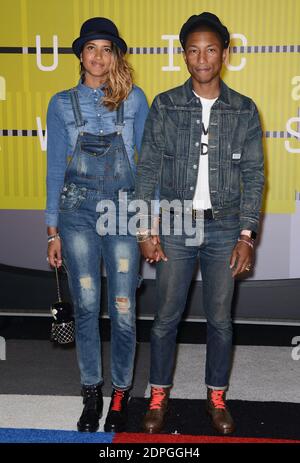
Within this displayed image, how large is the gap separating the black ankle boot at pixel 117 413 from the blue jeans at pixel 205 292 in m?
0.12

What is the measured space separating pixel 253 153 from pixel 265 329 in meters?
1.55

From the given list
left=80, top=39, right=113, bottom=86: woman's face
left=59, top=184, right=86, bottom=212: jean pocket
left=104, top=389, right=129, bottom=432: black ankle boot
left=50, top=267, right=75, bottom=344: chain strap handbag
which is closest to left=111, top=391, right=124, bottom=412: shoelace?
left=104, top=389, right=129, bottom=432: black ankle boot

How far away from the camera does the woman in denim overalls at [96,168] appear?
6.21ft

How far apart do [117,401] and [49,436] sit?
26 cm

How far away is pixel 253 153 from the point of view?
1896 mm

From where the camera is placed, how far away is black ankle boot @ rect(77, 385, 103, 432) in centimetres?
199

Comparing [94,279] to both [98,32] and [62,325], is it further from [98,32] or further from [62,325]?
[98,32]

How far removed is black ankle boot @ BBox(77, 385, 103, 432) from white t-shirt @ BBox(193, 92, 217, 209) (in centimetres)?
77

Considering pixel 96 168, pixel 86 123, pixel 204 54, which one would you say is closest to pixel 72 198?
pixel 96 168

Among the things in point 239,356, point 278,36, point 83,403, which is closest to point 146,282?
point 239,356

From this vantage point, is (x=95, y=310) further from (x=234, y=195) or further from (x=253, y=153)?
(x=253, y=153)

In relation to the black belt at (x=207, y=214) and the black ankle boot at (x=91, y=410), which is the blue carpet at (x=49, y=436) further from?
the black belt at (x=207, y=214)

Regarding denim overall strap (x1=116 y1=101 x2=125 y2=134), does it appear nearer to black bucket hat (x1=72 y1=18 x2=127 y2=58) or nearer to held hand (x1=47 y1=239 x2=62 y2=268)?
black bucket hat (x1=72 y1=18 x2=127 y2=58)

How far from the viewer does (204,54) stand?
5.89 ft
